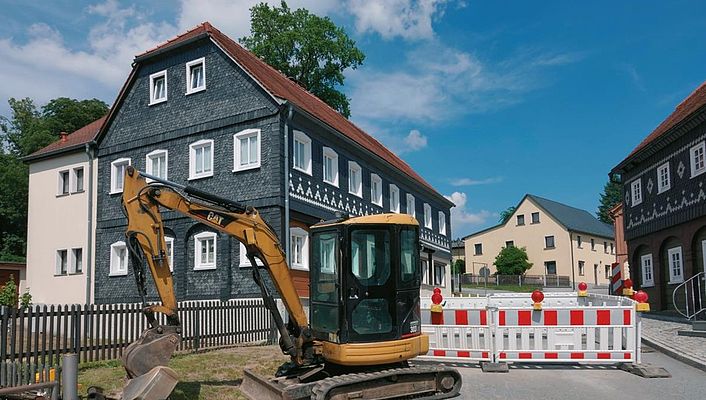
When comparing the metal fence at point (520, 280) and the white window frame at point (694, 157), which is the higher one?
the white window frame at point (694, 157)

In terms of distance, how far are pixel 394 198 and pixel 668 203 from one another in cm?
1192

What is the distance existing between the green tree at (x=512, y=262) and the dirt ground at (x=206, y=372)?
48426mm

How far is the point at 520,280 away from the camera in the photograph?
191 feet

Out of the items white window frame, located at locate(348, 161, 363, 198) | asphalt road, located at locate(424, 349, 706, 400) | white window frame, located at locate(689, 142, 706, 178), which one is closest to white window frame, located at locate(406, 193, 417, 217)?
white window frame, located at locate(348, 161, 363, 198)

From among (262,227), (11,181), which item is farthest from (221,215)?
(11,181)

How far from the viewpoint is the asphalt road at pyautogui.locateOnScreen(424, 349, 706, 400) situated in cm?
939

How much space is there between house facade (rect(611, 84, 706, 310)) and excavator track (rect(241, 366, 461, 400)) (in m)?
15.2

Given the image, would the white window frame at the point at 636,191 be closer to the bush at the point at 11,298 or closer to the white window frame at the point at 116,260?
the white window frame at the point at 116,260

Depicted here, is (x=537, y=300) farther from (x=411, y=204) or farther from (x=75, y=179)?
(x=411, y=204)

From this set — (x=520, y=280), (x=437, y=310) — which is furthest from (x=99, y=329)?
(x=520, y=280)

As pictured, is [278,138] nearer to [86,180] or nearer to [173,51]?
[173,51]

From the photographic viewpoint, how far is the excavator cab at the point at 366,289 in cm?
858

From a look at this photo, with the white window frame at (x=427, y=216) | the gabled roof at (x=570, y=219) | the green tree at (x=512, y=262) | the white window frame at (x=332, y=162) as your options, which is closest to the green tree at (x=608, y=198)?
the gabled roof at (x=570, y=219)

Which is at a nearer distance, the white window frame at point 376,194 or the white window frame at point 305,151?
the white window frame at point 305,151
